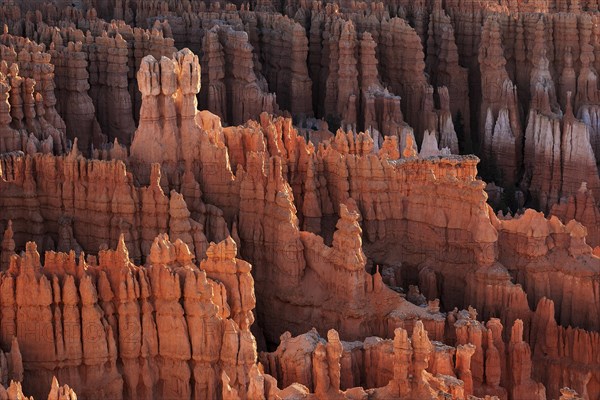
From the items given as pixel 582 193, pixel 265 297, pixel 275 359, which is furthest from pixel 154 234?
pixel 582 193

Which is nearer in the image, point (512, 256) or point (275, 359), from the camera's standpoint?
point (275, 359)

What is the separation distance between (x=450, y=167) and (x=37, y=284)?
1324 centimetres

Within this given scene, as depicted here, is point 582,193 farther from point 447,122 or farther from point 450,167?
point 447,122

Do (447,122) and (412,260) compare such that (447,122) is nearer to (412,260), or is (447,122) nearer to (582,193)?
(582,193)

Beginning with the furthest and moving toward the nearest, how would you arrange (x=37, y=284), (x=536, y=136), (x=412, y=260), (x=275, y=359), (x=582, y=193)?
(x=536, y=136)
(x=582, y=193)
(x=412, y=260)
(x=275, y=359)
(x=37, y=284)

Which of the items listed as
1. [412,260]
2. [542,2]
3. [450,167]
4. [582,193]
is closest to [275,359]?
[412,260]

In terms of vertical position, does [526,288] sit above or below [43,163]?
below

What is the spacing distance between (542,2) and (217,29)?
1516 cm

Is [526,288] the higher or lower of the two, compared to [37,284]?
lower

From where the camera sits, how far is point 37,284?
30625 millimetres

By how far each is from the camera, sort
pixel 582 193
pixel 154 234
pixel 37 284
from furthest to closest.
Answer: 1. pixel 582 193
2. pixel 154 234
3. pixel 37 284

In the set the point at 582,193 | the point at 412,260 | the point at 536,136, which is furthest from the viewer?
the point at 536,136

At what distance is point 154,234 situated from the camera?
37.2 metres

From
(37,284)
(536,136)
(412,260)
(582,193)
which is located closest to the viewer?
(37,284)
